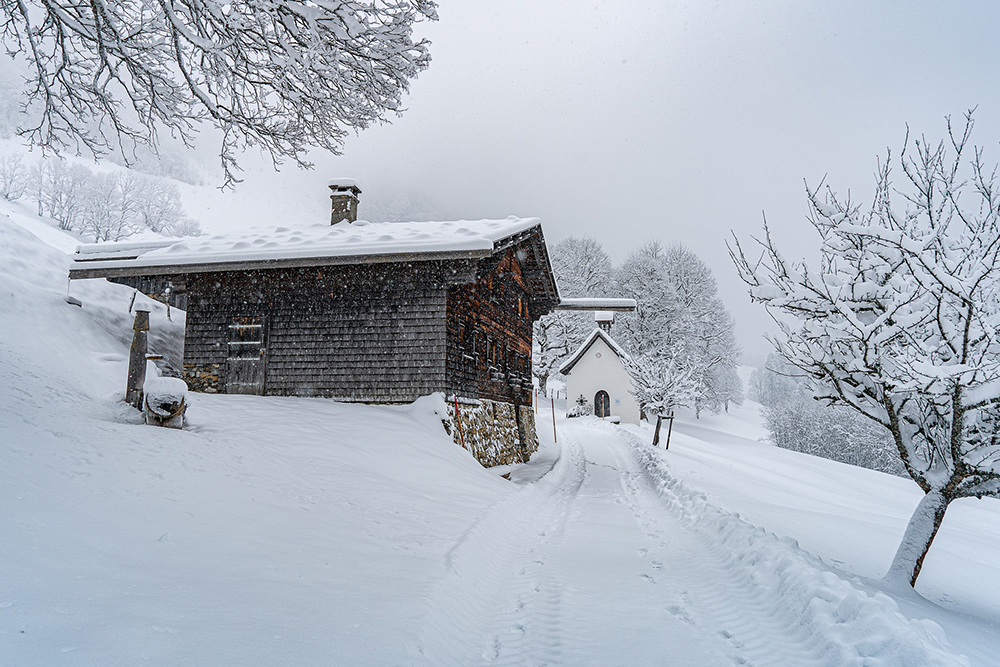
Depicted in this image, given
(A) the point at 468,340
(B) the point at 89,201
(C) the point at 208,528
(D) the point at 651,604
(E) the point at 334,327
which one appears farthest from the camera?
(B) the point at 89,201

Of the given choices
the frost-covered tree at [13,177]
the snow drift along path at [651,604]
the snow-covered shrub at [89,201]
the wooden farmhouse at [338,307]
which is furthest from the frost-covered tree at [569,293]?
the frost-covered tree at [13,177]

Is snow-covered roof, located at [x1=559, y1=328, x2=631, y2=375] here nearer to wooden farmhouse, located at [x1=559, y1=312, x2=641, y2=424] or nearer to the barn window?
wooden farmhouse, located at [x1=559, y1=312, x2=641, y2=424]

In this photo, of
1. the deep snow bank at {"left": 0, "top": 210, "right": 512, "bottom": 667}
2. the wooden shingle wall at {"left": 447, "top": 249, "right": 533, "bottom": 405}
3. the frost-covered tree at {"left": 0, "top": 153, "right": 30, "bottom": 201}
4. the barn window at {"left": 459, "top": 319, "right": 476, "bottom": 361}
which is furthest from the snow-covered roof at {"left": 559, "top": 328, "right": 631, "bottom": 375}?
the frost-covered tree at {"left": 0, "top": 153, "right": 30, "bottom": 201}

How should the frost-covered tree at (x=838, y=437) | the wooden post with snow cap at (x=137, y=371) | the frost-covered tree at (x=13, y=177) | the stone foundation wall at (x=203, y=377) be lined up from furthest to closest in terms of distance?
the frost-covered tree at (x=13, y=177), the frost-covered tree at (x=838, y=437), the stone foundation wall at (x=203, y=377), the wooden post with snow cap at (x=137, y=371)

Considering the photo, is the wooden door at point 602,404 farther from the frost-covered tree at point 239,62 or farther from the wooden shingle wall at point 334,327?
the frost-covered tree at point 239,62

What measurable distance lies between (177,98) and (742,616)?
859 cm

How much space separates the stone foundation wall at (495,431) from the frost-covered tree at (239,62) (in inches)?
253

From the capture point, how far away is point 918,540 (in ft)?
19.7

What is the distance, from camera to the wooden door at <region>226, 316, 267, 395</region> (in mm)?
11977

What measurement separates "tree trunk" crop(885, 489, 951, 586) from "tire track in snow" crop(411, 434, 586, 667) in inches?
154

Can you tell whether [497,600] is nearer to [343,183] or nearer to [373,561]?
[373,561]

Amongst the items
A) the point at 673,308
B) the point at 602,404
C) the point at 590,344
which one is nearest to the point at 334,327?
the point at 590,344

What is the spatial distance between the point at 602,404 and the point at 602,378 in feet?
5.78

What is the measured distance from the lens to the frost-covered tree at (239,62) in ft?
18.3
